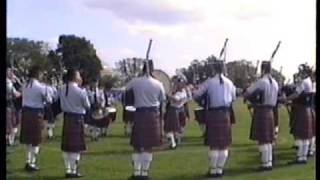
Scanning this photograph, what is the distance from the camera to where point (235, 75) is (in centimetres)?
862

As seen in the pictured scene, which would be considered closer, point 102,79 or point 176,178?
point 176,178

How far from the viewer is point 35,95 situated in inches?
294

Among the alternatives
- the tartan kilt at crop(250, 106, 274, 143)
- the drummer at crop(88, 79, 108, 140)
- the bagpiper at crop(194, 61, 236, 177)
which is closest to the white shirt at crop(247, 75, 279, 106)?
the tartan kilt at crop(250, 106, 274, 143)

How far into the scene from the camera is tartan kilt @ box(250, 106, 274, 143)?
25.4 ft

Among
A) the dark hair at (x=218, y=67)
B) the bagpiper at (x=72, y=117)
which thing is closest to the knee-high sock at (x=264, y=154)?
the dark hair at (x=218, y=67)

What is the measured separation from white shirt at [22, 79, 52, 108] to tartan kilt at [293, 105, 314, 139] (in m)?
3.21

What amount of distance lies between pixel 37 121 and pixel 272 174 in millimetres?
→ 2851

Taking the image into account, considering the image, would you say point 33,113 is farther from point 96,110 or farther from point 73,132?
point 96,110

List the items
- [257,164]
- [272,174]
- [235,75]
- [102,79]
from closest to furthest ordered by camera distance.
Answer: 1. [272,174]
2. [257,164]
3. [235,75]
4. [102,79]

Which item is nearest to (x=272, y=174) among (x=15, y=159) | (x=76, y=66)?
(x=76, y=66)

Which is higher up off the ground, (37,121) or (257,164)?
(37,121)

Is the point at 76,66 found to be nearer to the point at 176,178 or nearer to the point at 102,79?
the point at 176,178

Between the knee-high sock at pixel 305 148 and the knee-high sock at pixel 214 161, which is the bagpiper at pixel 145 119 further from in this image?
the knee-high sock at pixel 305 148

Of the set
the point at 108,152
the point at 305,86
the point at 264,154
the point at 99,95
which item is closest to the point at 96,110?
the point at 99,95
